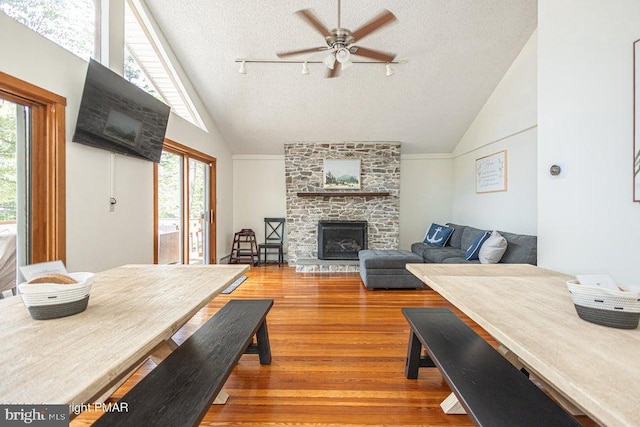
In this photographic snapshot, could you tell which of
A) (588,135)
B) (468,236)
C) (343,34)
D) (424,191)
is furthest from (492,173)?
(343,34)

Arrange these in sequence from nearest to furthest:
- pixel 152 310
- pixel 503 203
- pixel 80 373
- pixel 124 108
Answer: pixel 80 373, pixel 152 310, pixel 124 108, pixel 503 203

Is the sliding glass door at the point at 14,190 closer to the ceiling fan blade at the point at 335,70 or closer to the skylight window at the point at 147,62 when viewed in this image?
the skylight window at the point at 147,62

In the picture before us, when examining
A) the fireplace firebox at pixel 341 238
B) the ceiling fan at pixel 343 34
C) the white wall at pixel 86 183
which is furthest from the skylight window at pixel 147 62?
the fireplace firebox at pixel 341 238

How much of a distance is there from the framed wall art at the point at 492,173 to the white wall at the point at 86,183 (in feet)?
15.7

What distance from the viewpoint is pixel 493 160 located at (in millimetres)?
4602

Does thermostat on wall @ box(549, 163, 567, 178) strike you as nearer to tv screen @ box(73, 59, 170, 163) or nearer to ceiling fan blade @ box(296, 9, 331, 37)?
ceiling fan blade @ box(296, 9, 331, 37)

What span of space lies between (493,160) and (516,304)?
4157 millimetres

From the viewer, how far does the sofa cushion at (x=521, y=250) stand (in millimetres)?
3224

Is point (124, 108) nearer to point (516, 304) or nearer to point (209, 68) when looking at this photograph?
point (209, 68)

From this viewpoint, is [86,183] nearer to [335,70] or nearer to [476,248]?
[335,70]

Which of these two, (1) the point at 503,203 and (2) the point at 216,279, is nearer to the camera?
(2) the point at 216,279

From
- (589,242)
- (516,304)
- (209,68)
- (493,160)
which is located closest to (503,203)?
(493,160)

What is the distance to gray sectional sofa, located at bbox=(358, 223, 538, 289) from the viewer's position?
3.36m

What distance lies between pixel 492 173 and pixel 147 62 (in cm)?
511
